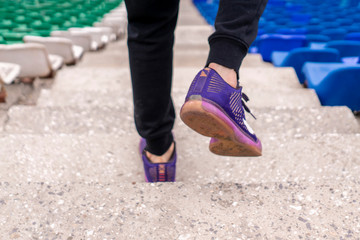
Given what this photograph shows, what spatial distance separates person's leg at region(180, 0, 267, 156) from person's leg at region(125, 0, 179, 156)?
0.12m

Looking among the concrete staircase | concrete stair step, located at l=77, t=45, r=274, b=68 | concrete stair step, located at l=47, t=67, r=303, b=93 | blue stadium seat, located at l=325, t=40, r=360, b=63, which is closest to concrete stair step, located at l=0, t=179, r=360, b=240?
the concrete staircase

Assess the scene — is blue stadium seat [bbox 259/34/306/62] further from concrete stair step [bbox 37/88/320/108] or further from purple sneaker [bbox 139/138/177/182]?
purple sneaker [bbox 139/138/177/182]

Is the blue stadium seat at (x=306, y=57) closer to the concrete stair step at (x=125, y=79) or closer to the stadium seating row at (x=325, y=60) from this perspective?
the stadium seating row at (x=325, y=60)

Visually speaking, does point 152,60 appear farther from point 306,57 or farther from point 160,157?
point 306,57

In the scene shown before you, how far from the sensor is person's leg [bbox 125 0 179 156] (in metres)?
0.70

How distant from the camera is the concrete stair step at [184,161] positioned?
3.39 feet

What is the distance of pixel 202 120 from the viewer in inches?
28.4

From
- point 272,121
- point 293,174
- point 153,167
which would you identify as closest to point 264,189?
point 293,174

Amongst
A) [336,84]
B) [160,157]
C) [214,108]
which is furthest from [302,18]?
[214,108]

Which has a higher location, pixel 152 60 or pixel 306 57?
pixel 152 60

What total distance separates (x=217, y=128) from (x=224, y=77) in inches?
5.6

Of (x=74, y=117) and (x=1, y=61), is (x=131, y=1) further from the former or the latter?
(x=1, y=61)

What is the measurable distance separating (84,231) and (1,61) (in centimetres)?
213

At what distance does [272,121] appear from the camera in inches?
57.6
